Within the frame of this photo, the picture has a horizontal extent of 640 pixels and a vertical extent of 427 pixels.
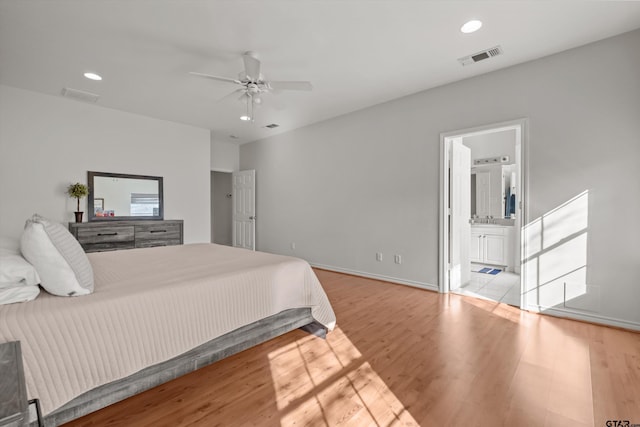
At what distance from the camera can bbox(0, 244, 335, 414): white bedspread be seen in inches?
52.8

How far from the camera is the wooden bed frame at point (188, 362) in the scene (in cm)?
149

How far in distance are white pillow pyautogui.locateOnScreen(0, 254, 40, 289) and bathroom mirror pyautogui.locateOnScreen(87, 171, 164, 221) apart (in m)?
3.48

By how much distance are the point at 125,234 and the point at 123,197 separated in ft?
2.32

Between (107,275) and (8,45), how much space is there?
2762mm

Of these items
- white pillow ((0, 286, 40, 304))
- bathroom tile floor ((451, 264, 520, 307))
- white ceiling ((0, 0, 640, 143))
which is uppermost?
white ceiling ((0, 0, 640, 143))

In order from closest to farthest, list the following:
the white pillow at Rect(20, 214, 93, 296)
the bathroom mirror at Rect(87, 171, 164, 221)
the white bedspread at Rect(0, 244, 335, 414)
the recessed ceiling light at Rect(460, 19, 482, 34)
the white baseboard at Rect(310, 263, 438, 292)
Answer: the white bedspread at Rect(0, 244, 335, 414) < the white pillow at Rect(20, 214, 93, 296) < the recessed ceiling light at Rect(460, 19, 482, 34) < the white baseboard at Rect(310, 263, 438, 292) < the bathroom mirror at Rect(87, 171, 164, 221)

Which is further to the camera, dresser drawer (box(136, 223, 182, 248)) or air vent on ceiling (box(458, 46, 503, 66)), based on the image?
dresser drawer (box(136, 223, 182, 248))

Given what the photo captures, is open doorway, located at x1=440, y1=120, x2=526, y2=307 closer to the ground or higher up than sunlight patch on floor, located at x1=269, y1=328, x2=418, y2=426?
higher up

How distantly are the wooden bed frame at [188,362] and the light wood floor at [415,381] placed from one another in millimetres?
88

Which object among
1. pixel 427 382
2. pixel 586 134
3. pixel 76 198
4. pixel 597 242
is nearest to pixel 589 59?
pixel 586 134

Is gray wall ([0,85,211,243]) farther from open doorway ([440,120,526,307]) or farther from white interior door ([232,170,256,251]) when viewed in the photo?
open doorway ([440,120,526,307])

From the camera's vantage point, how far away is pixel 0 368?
103 cm

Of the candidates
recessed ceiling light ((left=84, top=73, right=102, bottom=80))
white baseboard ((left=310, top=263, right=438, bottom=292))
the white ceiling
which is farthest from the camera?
white baseboard ((left=310, top=263, right=438, bottom=292))

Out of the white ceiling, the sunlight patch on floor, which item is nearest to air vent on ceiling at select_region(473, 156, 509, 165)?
the white ceiling
